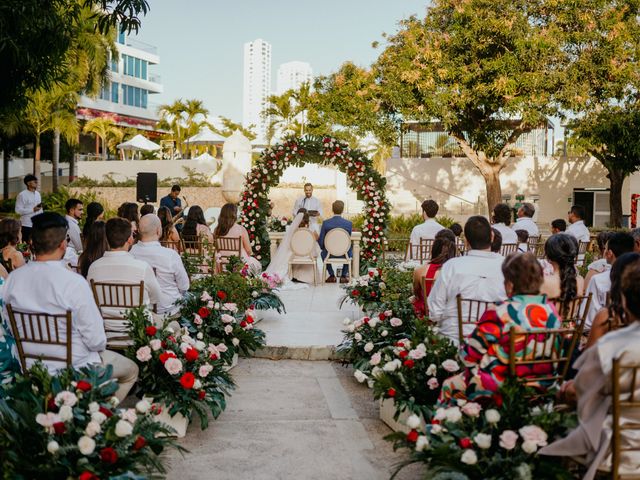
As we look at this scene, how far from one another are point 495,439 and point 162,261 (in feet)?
12.4

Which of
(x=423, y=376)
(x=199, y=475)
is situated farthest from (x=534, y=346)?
(x=199, y=475)

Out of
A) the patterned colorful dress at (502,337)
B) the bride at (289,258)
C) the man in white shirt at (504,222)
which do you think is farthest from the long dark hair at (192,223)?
the patterned colorful dress at (502,337)

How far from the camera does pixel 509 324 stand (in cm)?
333

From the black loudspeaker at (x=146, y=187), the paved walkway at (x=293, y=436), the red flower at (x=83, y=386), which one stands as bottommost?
the paved walkway at (x=293, y=436)

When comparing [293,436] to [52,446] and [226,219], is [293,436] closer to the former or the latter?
[52,446]

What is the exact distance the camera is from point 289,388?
5957 millimetres

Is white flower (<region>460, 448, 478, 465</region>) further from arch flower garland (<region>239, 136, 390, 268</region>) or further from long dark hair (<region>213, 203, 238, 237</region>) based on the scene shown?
arch flower garland (<region>239, 136, 390, 268</region>)

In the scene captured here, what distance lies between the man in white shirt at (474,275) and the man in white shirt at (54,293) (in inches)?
85.7

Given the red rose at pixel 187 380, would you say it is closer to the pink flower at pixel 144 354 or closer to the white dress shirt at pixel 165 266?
the pink flower at pixel 144 354

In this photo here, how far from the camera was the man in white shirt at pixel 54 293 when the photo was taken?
3.78 meters

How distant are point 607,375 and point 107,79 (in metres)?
32.7

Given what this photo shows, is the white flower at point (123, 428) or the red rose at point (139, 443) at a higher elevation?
the white flower at point (123, 428)

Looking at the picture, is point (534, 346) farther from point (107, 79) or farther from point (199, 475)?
point (107, 79)

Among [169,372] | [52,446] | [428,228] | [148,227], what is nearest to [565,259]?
[169,372]
